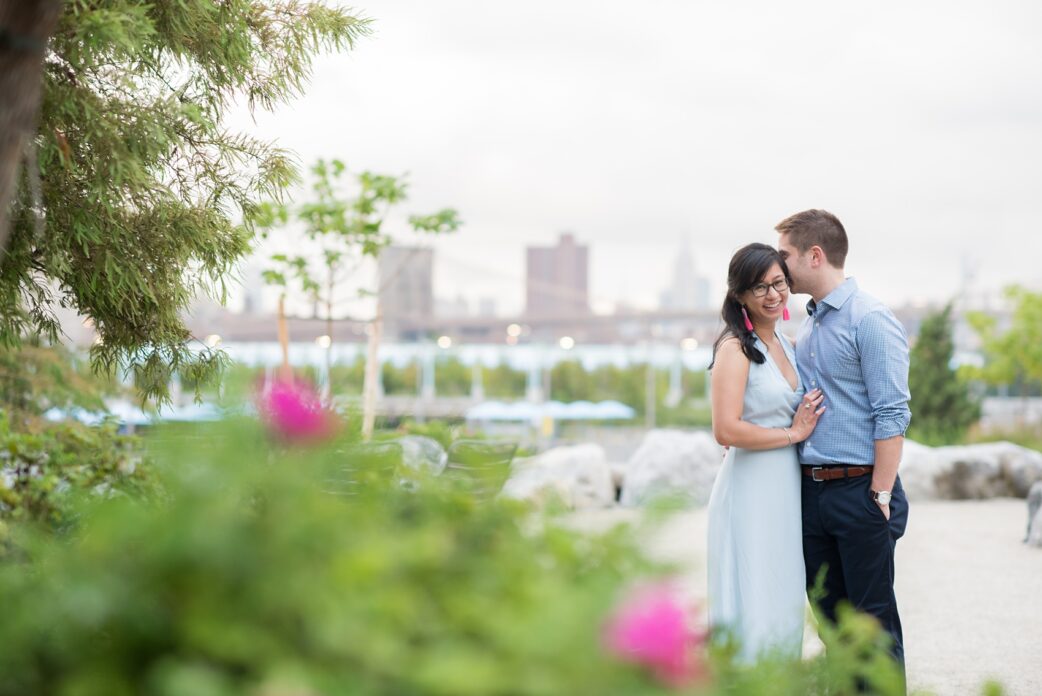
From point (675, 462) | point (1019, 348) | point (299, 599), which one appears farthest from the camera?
point (1019, 348)

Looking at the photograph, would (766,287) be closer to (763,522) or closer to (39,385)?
(763,522)

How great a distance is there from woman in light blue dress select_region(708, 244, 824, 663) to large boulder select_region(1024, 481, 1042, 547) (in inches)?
241

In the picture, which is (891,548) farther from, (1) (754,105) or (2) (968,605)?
(1) (754,105)

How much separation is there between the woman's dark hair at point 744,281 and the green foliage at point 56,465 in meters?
2.44

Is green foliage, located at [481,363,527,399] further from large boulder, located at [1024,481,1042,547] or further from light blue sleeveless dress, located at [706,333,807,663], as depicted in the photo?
light blue sleeveless dress, located at [706,333,807,663]

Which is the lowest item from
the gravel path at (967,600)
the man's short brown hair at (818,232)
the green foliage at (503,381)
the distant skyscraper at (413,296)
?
the gravel path at (967,600)

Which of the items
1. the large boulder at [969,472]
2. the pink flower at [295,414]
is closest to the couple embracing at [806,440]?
the pink flower at [295,414]

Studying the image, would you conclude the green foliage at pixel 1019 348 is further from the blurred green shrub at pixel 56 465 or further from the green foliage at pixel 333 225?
the blurred green shrub at pixel 56 465

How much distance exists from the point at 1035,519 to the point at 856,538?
6167 millimetres

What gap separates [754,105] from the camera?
60031mm

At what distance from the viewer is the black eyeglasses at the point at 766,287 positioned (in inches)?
128

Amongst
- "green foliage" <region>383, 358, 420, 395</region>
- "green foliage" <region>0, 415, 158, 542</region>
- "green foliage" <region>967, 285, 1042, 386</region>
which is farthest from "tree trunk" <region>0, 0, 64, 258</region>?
"green foliage" <region>383, 358, 420, 395</region>

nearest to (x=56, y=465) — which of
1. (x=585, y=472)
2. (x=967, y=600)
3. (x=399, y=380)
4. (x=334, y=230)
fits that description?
(x=334, y=230)

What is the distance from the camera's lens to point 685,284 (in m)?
95.0
